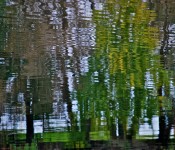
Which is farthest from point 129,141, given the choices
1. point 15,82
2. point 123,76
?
point 15,82

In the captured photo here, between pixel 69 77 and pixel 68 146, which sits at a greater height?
pixel 69 77

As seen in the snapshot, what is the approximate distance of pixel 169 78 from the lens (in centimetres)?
120

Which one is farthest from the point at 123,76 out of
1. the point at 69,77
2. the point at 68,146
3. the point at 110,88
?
the point at 68,146

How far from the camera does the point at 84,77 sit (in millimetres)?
1174

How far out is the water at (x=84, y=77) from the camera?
42.1 inches

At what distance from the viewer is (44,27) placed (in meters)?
1.27

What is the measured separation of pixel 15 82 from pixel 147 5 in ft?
2.02

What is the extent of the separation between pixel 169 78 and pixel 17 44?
0.51 m

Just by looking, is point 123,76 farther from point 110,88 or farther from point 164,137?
point 164,137

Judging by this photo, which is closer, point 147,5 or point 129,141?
point 129,141

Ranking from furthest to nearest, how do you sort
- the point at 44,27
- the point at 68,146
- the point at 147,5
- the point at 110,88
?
1. the point at 147,5
2. the point at 44,27
3. the point at 110,88
4. the point at 68,146

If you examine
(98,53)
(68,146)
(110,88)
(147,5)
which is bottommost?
(68,146)

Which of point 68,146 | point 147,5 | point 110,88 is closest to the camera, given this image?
point 68,146

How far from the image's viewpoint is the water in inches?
42.1
